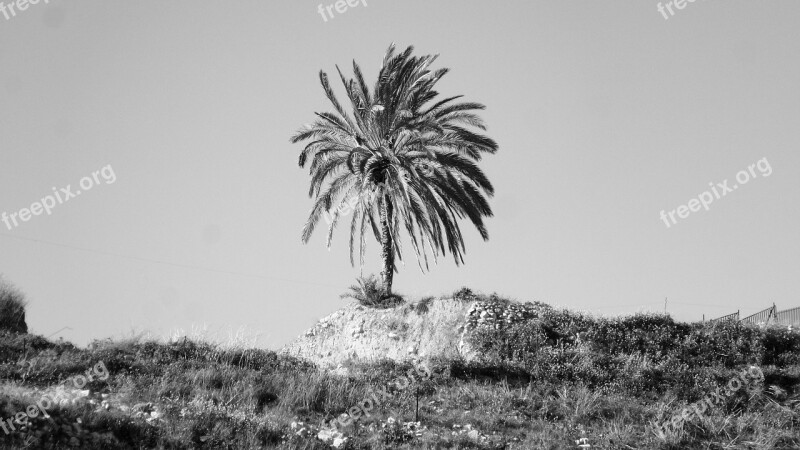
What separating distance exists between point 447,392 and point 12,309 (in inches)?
515

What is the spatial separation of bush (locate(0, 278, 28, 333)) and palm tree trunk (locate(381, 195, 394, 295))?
46.8 feet

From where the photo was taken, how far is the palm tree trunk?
31.7m

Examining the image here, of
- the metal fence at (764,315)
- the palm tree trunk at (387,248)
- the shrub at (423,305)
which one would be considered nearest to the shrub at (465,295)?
the shrub at (423,305)

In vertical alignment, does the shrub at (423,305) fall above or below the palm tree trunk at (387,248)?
below

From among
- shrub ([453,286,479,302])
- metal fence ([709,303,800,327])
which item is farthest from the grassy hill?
metal fence ([709,303,800,327])

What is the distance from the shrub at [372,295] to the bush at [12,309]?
13384 mm

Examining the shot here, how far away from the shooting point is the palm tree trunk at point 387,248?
31.7 metres

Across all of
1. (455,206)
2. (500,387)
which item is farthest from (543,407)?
(455,206)

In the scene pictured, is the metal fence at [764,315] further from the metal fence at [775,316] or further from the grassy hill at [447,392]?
the grassy hill at [447,392]

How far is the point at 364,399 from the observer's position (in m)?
17.7

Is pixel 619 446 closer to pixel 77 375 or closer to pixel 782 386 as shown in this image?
pixel 782 386

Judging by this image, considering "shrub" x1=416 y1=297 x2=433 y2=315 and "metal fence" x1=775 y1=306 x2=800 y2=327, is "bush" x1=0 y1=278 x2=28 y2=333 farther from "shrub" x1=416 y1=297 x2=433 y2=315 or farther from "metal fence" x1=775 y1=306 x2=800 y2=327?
"metal fence" x1=775 y1=306 x2=800 y2=327

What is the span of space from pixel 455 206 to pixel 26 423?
21.6 meters

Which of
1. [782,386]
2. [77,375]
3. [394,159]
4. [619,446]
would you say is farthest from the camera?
[394,159]
